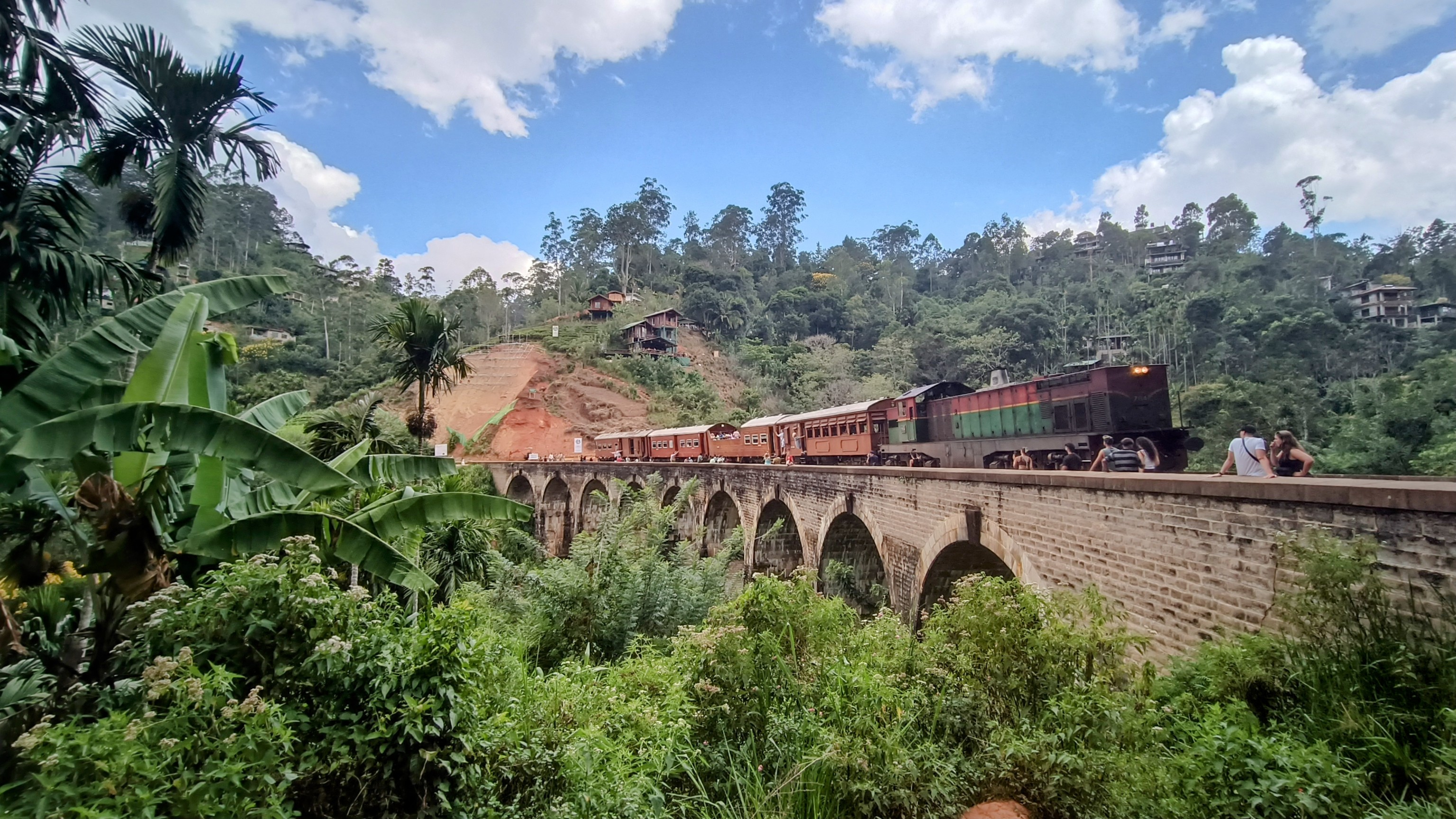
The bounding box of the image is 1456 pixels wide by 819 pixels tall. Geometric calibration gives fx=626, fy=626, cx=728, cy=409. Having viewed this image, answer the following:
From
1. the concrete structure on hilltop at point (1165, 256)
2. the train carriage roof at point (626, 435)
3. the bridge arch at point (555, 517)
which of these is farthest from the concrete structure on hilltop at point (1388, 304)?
the bridge arch at point (555, 517)

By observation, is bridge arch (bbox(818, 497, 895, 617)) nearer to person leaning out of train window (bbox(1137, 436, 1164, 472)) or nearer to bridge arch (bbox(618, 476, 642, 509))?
bridge arch (bbox(618, 476, 642, 509))

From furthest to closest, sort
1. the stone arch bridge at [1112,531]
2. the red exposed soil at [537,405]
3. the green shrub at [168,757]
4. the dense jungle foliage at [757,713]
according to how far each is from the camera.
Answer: the red exposed soil at [537,405] → the stone arch bridge at [1112,531] → the dense jungle foliage at [757,713] → the green shrub at [168,757]

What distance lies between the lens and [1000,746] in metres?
3.84

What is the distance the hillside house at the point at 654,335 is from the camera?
147ft

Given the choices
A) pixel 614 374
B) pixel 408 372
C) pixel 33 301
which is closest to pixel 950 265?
pixel 614 374

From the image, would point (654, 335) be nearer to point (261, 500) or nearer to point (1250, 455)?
point (1250, 455)

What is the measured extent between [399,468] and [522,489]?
80.6 feet

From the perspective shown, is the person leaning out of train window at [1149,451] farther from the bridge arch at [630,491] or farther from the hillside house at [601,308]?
the hillside house at [601,308]

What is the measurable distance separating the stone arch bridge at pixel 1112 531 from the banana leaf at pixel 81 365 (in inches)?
279

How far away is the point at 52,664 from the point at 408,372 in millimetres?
8278

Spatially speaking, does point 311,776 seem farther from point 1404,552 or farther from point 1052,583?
point 1052,583

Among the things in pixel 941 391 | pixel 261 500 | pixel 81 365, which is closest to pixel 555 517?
pixel 941 391

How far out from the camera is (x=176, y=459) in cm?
368

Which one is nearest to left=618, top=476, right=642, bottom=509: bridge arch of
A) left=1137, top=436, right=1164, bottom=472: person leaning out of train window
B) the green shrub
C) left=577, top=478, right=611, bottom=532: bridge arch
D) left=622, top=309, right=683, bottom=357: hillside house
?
left=577, top=478, right=611, bottom=532: bridge arch
